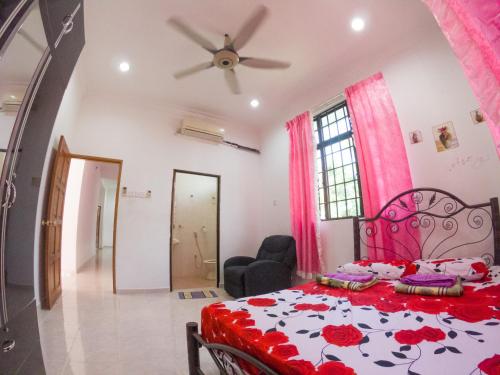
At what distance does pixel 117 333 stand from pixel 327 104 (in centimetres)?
375

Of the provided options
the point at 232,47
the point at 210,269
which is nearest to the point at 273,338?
the point at 232,47

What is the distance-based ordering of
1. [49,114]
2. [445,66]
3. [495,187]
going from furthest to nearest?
[445,66] < [495,187] < [49,114]

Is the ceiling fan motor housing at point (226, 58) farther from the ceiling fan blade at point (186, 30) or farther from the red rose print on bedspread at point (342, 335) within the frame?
the red rose print on bedspread at point (342, 335)

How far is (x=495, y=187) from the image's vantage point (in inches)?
74.6

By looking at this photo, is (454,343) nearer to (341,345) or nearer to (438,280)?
(341,345)

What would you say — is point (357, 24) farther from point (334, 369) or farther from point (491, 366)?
point (334, 369)

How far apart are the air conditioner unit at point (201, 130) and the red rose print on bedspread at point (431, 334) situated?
386cm

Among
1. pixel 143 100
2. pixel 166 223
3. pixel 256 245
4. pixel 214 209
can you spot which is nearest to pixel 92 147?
pixel 143 100

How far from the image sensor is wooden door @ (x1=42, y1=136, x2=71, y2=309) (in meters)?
2.63

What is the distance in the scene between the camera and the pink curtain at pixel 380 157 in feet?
8.01

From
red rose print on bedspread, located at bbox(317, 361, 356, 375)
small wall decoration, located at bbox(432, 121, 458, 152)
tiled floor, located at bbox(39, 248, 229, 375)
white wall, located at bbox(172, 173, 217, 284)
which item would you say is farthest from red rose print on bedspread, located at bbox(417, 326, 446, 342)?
white wall, located at bbox(172, 173, 217, 284)

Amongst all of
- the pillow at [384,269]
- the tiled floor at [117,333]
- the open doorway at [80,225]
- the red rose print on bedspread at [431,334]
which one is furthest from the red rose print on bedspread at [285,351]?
the open doorway at [80,225]

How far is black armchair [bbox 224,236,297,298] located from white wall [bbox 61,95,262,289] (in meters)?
0.84

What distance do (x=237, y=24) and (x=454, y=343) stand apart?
298cm
